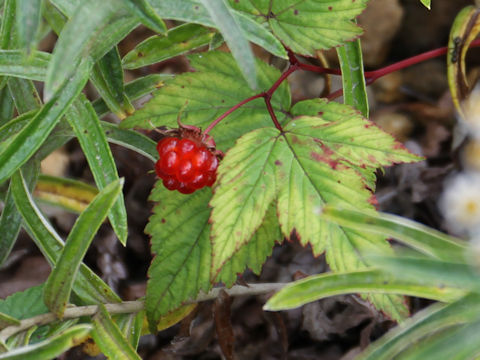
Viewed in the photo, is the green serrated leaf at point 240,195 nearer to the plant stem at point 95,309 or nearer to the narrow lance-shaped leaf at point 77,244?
the narrow lance-shaped leaf at point 77,244

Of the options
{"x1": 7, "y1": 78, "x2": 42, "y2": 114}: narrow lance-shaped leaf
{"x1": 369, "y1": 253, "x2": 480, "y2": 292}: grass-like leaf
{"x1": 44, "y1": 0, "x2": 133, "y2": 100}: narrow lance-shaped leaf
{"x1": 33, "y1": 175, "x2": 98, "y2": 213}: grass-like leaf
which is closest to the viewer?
{"x1": 369, "y1": 253, "x2": 480, "y2": 292}: grass-like leaf

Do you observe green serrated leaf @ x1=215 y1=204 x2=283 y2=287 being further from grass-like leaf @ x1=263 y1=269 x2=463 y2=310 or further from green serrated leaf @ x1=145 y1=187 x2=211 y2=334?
grass-like leaf @ x1=263 y1=269 x2=463 y2=310

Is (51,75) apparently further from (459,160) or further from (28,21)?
(459,160)

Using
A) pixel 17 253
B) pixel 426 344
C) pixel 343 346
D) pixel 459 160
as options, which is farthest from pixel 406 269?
pixel 17 253

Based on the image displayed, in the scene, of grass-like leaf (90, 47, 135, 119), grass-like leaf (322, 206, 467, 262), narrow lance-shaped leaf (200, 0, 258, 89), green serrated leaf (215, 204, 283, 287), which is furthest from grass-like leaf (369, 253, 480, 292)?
grass-like leaf (90, 47, 135, 119)

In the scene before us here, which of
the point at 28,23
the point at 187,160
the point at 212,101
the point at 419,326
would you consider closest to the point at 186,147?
the point at 187,160

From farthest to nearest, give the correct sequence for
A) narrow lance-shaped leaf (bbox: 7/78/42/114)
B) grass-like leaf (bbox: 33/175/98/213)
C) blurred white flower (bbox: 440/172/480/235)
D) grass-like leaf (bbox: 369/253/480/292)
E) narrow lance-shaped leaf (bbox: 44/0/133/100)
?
blurred white flower (bbox: 440/172/480/235) → grass-like leaf (bbox: 33/175/98/213) → narrow lance-shaped leaf (bbox: 7/78/42/114) → narrow lance-shaped leaf (bbox: 44/0/133/100) → grass-like leaf (bbox: 369/253/480/292)

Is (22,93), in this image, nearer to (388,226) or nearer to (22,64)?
(22,64)
